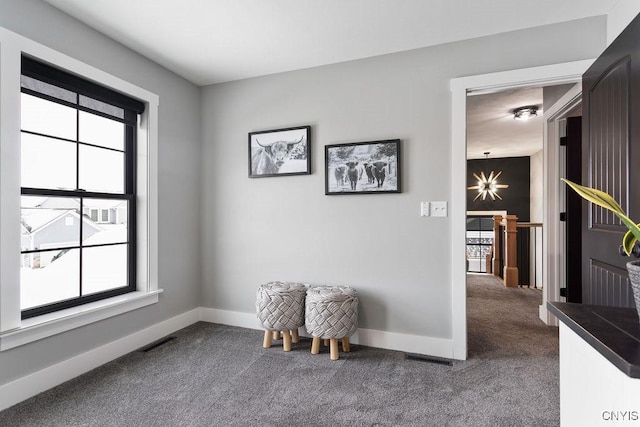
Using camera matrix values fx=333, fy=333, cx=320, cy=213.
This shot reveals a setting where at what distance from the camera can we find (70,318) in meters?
2.16

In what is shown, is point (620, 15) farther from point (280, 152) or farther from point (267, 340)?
point (267, 340)

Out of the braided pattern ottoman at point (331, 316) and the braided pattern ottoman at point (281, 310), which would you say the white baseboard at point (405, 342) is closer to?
the braided pattern ottoman at point (331, 316)

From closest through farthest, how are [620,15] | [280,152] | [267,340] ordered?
[620,15] → [267,340] → [280,152]

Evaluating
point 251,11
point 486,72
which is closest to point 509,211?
point 486,72

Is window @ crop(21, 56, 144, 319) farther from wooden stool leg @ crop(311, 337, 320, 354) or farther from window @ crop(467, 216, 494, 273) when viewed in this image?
window @ crop(467, 216, 494, 273)

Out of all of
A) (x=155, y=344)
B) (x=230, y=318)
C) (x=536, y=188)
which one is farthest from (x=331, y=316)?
(x=536, y=188)

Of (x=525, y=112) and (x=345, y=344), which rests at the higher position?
(x=525, y=112)

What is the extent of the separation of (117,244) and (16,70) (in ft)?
4.33

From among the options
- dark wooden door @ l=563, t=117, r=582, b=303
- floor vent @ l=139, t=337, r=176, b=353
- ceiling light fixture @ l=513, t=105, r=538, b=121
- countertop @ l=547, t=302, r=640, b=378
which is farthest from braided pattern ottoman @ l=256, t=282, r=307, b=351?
ceiling light fixture @ l=513, t=105, r=538, b=121

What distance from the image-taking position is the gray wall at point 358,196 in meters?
2.56

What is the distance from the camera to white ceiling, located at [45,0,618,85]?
2.10 m

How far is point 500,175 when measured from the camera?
7695 millimetres

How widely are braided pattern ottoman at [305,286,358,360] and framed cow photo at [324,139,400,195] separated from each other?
2.88ft

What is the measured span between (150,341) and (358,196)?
212 cm
